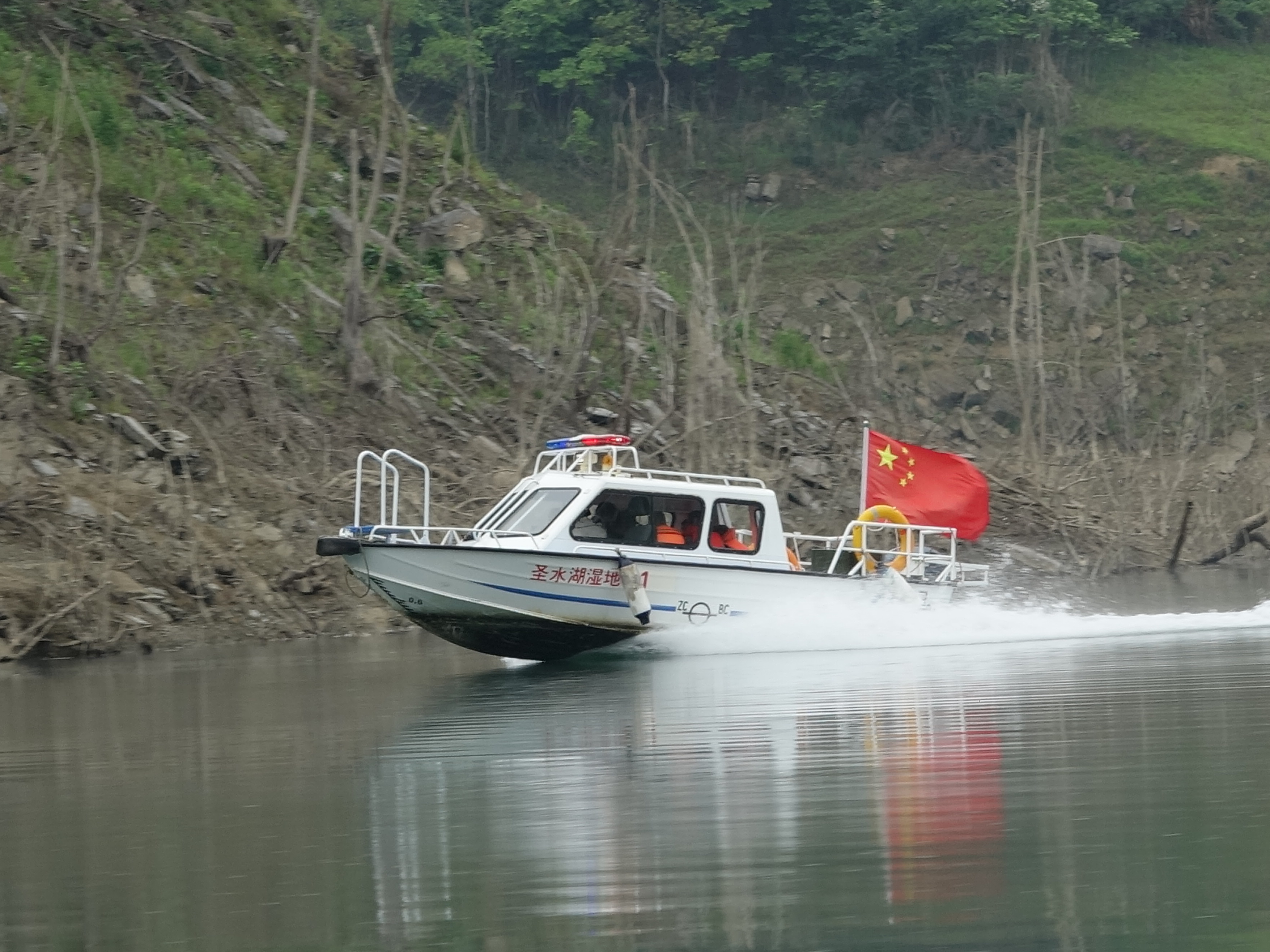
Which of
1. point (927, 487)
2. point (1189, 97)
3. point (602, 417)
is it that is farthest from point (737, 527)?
point (1189, 97)

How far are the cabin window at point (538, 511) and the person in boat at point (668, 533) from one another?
1.12 m

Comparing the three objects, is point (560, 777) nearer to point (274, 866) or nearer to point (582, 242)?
point (274, 866)

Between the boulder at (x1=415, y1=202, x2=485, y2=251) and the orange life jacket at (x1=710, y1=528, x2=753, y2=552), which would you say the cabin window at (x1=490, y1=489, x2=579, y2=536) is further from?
the boulder at (x1=415, y1=202, x2=485, y2=251)

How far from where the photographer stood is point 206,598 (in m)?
26.6

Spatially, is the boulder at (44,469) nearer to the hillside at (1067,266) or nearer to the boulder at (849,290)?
the hillside at (1067,266)

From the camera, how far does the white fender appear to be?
2134cm

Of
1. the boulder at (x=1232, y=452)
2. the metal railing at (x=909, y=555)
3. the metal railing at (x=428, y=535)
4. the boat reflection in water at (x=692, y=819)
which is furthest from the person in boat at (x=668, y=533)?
A: the boulder at (x=1232, y=452)

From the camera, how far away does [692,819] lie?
1087 cm

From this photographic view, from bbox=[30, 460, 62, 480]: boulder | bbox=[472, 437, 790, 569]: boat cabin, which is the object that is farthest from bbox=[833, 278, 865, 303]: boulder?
bbox=[472, 437, 790, 569]: boat cabin

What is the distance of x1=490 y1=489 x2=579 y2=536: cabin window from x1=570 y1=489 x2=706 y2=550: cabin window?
322mm

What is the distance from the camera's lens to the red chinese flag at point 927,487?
2491 cm

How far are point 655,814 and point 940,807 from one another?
1.66 m

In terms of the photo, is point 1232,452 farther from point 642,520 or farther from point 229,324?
point 642,520

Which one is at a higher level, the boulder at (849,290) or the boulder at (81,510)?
the boulder at (849,290)
